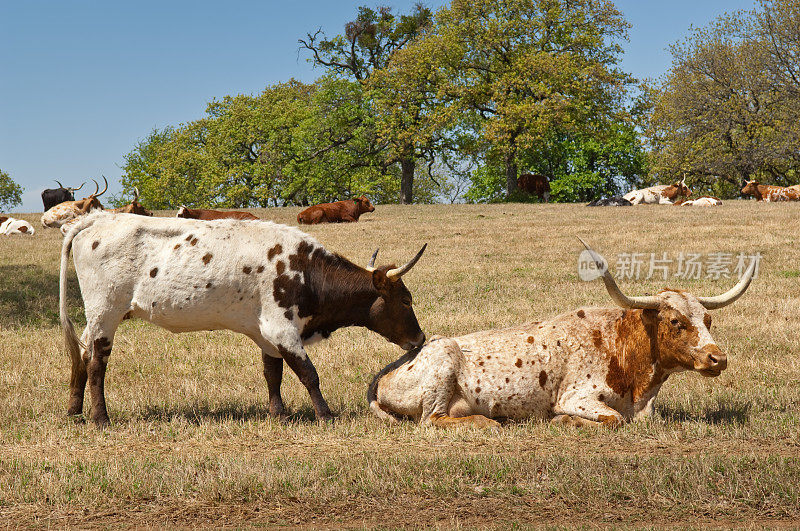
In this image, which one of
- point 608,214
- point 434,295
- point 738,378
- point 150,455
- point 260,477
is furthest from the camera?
point 608,214

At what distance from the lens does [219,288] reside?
7.42 meters

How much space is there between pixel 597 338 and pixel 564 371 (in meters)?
0.48

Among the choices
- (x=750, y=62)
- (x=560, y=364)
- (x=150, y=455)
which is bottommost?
(x=150, y=455)

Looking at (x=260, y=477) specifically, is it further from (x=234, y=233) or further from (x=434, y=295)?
(x=434, y=295)

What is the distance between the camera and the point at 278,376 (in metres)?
8.08

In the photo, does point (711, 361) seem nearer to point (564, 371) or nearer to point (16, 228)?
point (564, 371)

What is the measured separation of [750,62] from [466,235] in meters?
33.6

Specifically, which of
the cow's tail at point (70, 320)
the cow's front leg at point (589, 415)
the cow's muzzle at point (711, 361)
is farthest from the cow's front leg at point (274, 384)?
the cow's muzzle at point (711, 361)

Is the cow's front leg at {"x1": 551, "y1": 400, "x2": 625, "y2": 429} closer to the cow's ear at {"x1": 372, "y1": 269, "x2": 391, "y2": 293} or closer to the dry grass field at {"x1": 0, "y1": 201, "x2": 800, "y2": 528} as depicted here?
the dry grass field at {"x1": 0, "y1": 201, "x2": 800, "y2": 528}

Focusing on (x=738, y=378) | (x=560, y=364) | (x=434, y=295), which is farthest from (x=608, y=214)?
(x=560, y=364)

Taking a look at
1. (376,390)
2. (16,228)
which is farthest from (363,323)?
(16,228)

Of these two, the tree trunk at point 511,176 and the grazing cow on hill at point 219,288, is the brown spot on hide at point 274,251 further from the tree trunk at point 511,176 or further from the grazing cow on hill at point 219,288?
the tree trunk at point 511,176

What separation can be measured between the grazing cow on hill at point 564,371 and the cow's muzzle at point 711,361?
0.84 feet

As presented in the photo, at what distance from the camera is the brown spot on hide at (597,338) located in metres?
7.48
